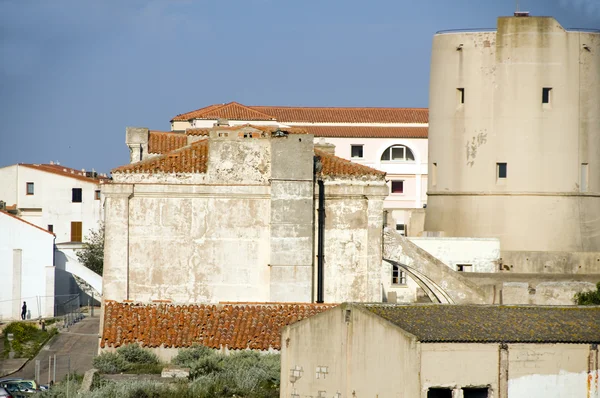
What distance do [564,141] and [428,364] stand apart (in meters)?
27.2

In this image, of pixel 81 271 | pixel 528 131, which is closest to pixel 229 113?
pixel 81 271

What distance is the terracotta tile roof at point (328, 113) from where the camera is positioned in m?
70.3

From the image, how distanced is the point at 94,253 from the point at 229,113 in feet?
32.2

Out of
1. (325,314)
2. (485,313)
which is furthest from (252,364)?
(485,313)

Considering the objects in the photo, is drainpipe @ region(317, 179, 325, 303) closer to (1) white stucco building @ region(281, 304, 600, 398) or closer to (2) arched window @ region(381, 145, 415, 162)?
(1) white stucco building @ region(281, 304, 600, 398)

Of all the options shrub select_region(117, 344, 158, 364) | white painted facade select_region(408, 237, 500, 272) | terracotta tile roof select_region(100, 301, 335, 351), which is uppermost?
white painted facade select_region(408, 237, 500, 272)

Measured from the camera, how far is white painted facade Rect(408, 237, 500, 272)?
2064 inches

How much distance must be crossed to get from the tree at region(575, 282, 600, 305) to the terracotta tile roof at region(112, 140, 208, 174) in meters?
11.0

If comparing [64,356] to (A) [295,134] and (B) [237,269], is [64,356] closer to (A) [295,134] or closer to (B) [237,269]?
(B) [237,269]

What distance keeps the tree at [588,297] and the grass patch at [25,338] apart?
656 inches

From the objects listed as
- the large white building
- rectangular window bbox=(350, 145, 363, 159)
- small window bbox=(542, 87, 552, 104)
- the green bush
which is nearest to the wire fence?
the large white building

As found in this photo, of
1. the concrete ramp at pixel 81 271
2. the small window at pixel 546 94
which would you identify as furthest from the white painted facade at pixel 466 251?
the concrete ramp at pixel 81 271

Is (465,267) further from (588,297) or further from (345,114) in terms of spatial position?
(345,114)

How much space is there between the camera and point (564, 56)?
52.5 metres
